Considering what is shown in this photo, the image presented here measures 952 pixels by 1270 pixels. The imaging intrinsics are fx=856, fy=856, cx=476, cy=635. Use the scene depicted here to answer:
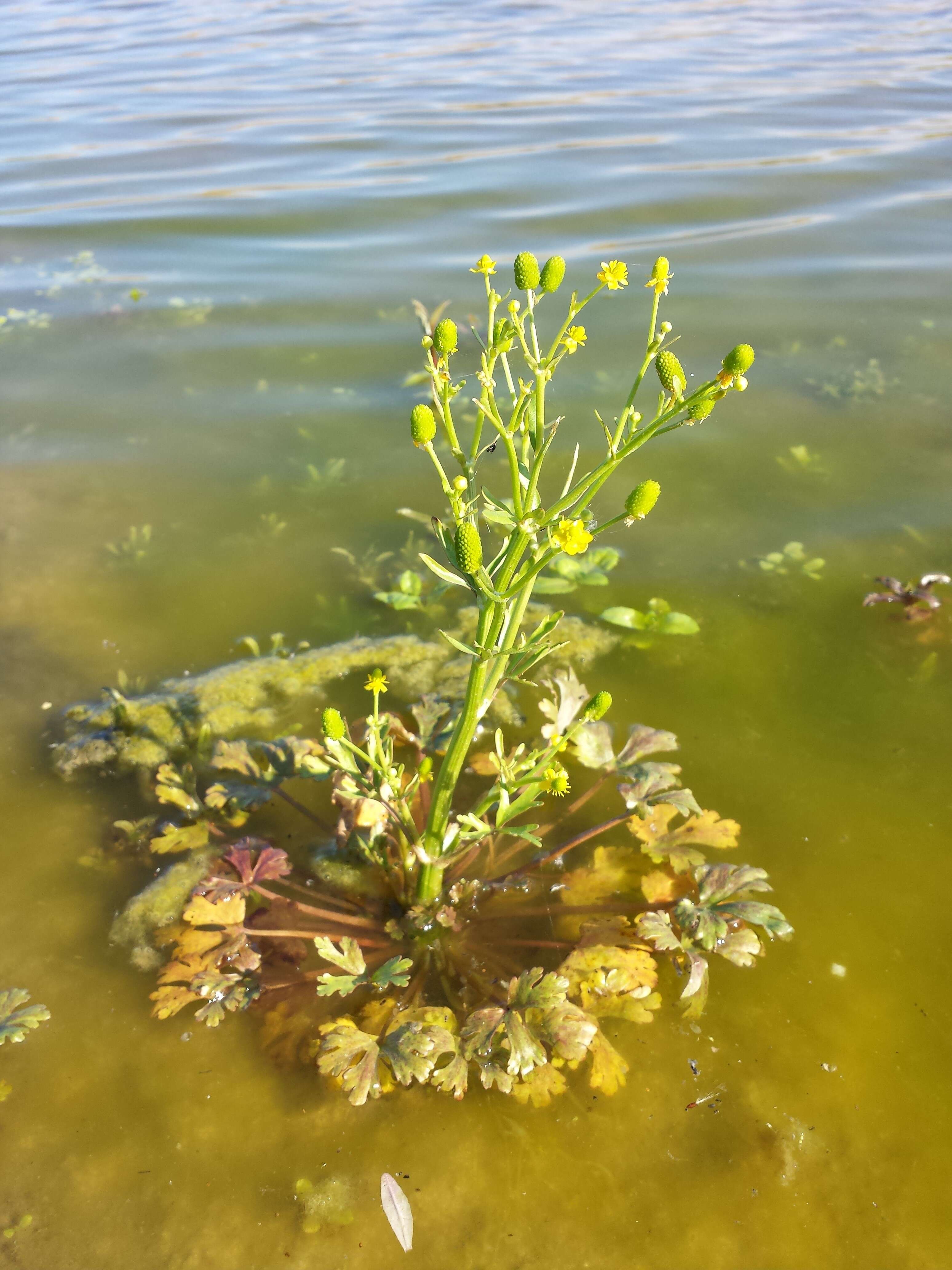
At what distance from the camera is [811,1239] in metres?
1.72

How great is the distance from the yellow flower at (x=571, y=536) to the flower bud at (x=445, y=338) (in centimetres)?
36

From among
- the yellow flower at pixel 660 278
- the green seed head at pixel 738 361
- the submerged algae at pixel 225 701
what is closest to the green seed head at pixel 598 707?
the green seed head at pixel 738 361

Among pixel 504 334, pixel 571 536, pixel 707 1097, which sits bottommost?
pixel 707 1097

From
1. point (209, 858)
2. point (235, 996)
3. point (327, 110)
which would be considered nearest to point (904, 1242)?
point (235, 996)

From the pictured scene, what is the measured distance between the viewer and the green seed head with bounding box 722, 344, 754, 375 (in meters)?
1.37

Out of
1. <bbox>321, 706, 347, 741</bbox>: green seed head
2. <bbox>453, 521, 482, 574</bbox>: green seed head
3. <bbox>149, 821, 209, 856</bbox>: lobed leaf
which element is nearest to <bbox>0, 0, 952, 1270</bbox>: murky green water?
<bbox>149, 821, 209, 856</bbox>: lobed leaf

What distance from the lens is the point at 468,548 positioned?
55.7 inches

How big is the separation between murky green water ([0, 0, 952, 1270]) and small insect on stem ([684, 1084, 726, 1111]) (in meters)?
0.01

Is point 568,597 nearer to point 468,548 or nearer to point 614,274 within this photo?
point 614,274

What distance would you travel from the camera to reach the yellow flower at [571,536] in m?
1.42

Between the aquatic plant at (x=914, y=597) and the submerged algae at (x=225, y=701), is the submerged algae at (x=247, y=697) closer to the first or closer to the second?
the submerged algae at (x=225, y=701)

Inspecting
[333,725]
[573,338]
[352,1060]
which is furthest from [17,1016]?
[573,338]

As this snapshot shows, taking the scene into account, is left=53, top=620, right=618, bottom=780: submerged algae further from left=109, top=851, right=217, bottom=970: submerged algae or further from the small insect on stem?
the small insect on stem

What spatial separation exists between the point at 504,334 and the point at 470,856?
1.37m
